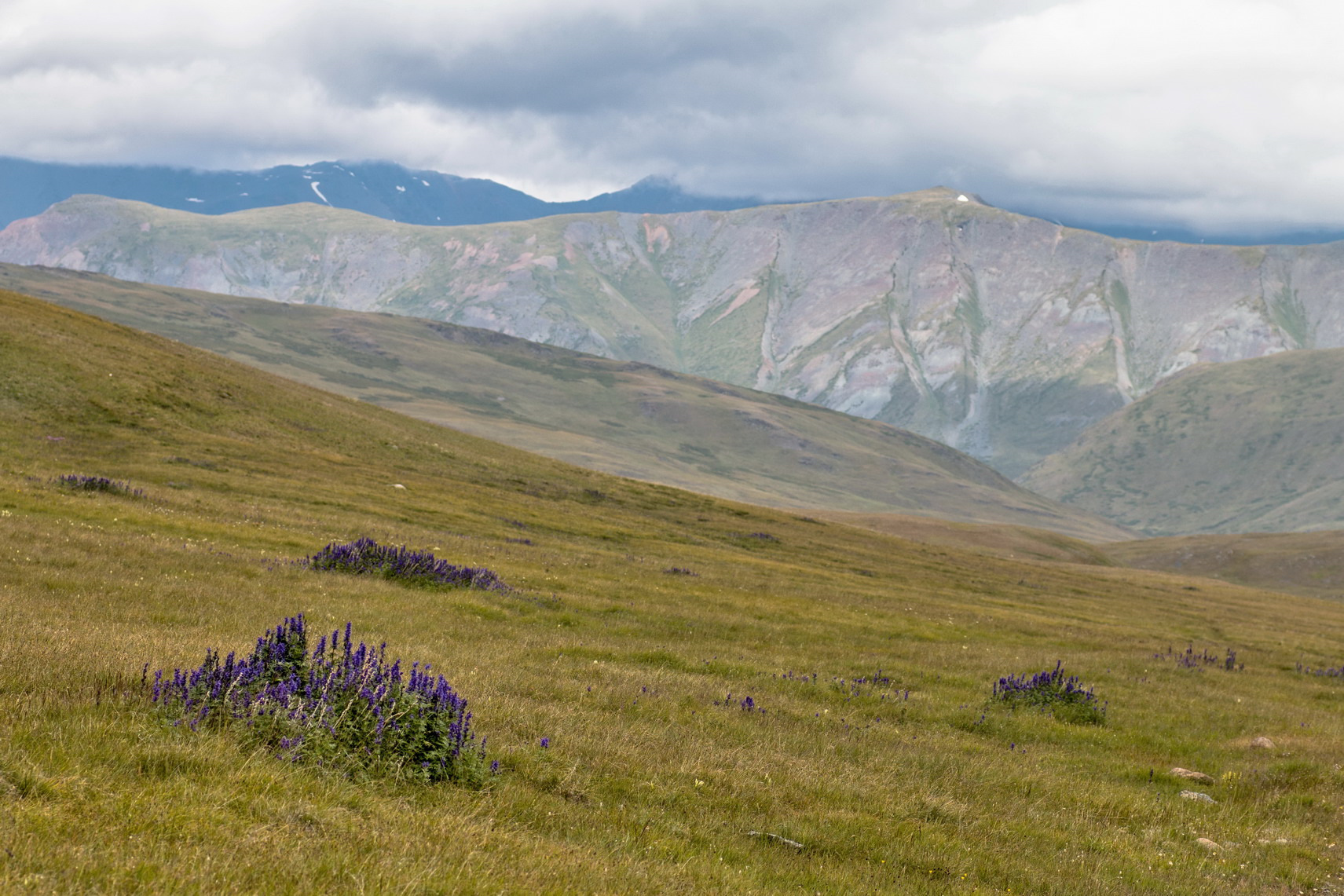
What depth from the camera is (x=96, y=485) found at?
35.7m

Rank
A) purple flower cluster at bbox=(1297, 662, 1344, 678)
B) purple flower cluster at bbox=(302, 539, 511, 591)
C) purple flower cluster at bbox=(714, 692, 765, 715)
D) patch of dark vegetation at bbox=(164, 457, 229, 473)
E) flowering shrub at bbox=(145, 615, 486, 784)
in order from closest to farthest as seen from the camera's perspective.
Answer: flowering shrub at bbox=(145, 615, 486, 784) → purple flower cluster at bbox=(714, 692, 765, 715) → purple flower cluster at bbox=(302, 539, 511, 591) → purple flower cluster at bbox=(1297, 662, 1344, 678) → patch of dark vegetation at bbox=(164, 457, 229, 473)

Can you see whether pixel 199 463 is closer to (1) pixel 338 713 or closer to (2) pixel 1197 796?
(1) pixel 338 713

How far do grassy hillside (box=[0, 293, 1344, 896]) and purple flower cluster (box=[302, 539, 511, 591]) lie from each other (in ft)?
4.13

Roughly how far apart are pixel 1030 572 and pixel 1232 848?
84189 millimetres

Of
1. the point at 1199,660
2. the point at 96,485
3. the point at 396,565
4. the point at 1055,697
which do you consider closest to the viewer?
the point at 1055,697

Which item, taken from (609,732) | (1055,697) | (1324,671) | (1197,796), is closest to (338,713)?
(609,732)

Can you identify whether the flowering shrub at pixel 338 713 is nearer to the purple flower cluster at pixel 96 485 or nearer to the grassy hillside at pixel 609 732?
the grassy hillside at pixel 609 732

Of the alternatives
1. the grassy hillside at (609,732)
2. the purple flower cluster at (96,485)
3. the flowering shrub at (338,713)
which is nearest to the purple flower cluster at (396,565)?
the grassy hillside at (609,732)

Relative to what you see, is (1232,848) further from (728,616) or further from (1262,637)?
(1262,637)

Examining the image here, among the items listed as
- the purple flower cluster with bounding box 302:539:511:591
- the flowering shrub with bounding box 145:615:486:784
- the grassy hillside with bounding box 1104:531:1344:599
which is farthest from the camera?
the grassy hillside with bounding box 1104:531:1344:599

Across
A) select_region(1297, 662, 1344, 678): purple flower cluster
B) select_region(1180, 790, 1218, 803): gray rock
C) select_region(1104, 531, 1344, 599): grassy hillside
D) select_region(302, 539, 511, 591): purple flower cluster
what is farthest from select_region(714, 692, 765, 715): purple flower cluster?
select_region(1104, 531, 1344, 599): grassy hillside

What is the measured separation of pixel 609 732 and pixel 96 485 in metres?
31.0

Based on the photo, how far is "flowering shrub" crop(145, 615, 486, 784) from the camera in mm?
9391

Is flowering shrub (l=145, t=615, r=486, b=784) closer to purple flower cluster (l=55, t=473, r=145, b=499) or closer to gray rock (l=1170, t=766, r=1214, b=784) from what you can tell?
gray rock (l=1170, t=766, r=1214, b=784)
